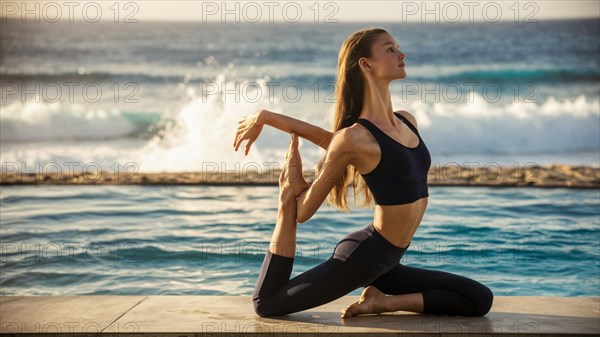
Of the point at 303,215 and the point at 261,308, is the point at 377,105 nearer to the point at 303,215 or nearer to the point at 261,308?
the point at 303,215

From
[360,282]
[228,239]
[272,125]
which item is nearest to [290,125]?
[272,125]

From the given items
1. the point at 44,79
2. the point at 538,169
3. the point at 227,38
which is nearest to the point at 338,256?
the point at 538,169

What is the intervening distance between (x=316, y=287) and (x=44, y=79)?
63.3 ft

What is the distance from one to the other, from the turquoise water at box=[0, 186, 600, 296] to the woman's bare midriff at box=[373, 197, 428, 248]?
2.04 metres

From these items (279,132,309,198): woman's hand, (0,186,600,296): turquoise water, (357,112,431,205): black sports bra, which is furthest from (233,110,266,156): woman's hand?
(0,186,600,296): turquoise water

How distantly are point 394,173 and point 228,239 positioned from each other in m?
3.43

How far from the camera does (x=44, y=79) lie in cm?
2123

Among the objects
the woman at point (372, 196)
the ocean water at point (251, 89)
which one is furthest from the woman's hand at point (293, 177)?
the ocean water at point (251, 89)

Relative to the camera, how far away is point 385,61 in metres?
3.12

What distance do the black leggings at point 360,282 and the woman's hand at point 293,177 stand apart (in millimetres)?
250

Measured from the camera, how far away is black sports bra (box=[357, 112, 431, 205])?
3070mm

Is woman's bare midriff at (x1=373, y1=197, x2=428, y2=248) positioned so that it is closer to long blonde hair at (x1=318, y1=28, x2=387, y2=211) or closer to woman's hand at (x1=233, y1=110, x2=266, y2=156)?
long blonde hair at (x1=318, y1=28, x2=387, y2=211)

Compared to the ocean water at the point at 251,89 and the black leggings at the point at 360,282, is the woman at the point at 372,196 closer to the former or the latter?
the black leggings at the point at 360,282

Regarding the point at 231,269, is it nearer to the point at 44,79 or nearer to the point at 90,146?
the point at 90,146
